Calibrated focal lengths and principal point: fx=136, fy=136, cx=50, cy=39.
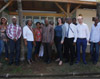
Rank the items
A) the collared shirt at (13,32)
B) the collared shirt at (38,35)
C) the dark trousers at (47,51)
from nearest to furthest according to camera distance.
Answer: the collared shirt at (13,32) → the dark trousers at (47,51) → the collared shirt at (38,35)

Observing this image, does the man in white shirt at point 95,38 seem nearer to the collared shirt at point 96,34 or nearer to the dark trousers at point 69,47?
the collared shirt at point 96,34

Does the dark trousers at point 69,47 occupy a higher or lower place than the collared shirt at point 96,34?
lower

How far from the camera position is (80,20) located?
5539mm

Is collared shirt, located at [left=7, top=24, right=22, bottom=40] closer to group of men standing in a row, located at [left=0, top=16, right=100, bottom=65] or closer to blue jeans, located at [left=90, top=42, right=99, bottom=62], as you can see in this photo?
group of men standing in a row, located at [left=0, top=16, right=100, bottom=65]

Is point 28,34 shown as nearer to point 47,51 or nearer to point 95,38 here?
point 47,51

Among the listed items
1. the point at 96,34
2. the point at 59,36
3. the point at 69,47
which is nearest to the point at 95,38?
the point at 96,34

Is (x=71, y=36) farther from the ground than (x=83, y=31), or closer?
closer

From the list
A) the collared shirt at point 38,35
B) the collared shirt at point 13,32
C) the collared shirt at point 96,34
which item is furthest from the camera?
the collared shirt at point 38,35

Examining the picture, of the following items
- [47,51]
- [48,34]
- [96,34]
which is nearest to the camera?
[96,34]

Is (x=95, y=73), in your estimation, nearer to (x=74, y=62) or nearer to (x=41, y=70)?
(x=74, y=62)

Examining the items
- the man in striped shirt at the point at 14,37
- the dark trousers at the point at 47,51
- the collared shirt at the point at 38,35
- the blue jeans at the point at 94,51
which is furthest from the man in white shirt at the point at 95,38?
the man in striped shirt at the point at 14,37

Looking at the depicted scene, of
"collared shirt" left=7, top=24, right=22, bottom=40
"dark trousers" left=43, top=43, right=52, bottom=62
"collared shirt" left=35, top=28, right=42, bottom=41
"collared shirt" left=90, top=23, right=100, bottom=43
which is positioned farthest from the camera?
"collared shirt" left=35, top=28, right=42, bottom=41

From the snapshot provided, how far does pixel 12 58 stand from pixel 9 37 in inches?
35.7

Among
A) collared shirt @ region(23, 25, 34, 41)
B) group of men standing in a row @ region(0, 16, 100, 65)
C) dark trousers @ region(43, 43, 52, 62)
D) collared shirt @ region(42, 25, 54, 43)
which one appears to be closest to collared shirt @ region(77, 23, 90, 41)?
group of men standing in a row @ region(0, 16, 100, 65)
